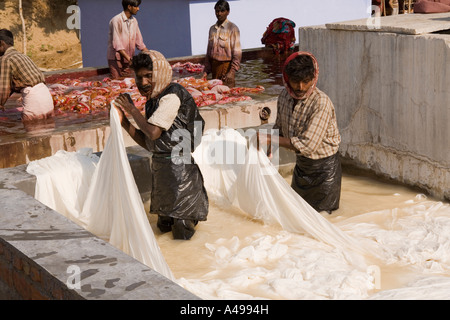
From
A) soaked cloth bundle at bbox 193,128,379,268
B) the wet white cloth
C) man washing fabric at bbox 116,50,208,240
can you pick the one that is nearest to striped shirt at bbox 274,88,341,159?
soaked cloth bundle at bbox 193,128,379,268

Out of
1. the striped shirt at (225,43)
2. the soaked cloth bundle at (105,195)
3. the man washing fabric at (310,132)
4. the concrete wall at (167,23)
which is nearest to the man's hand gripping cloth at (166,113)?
the soaked cloth bundle at (105,195)

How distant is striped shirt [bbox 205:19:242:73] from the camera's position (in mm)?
10891

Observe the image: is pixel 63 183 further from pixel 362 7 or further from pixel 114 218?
pixel 362 7

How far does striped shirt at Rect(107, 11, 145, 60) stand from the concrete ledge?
22.3ft

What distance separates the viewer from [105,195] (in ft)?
18.4

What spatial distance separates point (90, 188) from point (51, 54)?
18098mm

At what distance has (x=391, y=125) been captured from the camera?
6855 millimetres

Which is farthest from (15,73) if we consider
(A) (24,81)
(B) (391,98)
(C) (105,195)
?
(B) (391,98)

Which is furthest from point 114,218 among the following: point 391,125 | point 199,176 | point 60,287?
point 391,125

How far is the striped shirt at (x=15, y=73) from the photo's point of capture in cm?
825

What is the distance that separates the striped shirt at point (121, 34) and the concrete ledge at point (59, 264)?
681cm

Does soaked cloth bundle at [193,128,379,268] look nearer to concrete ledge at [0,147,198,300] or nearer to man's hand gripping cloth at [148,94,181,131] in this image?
man's hand gripping cloth at [148,94,181,131]

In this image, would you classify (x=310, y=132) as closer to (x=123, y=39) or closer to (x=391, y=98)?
(x=391, y=98)

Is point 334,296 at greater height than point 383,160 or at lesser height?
lesser
